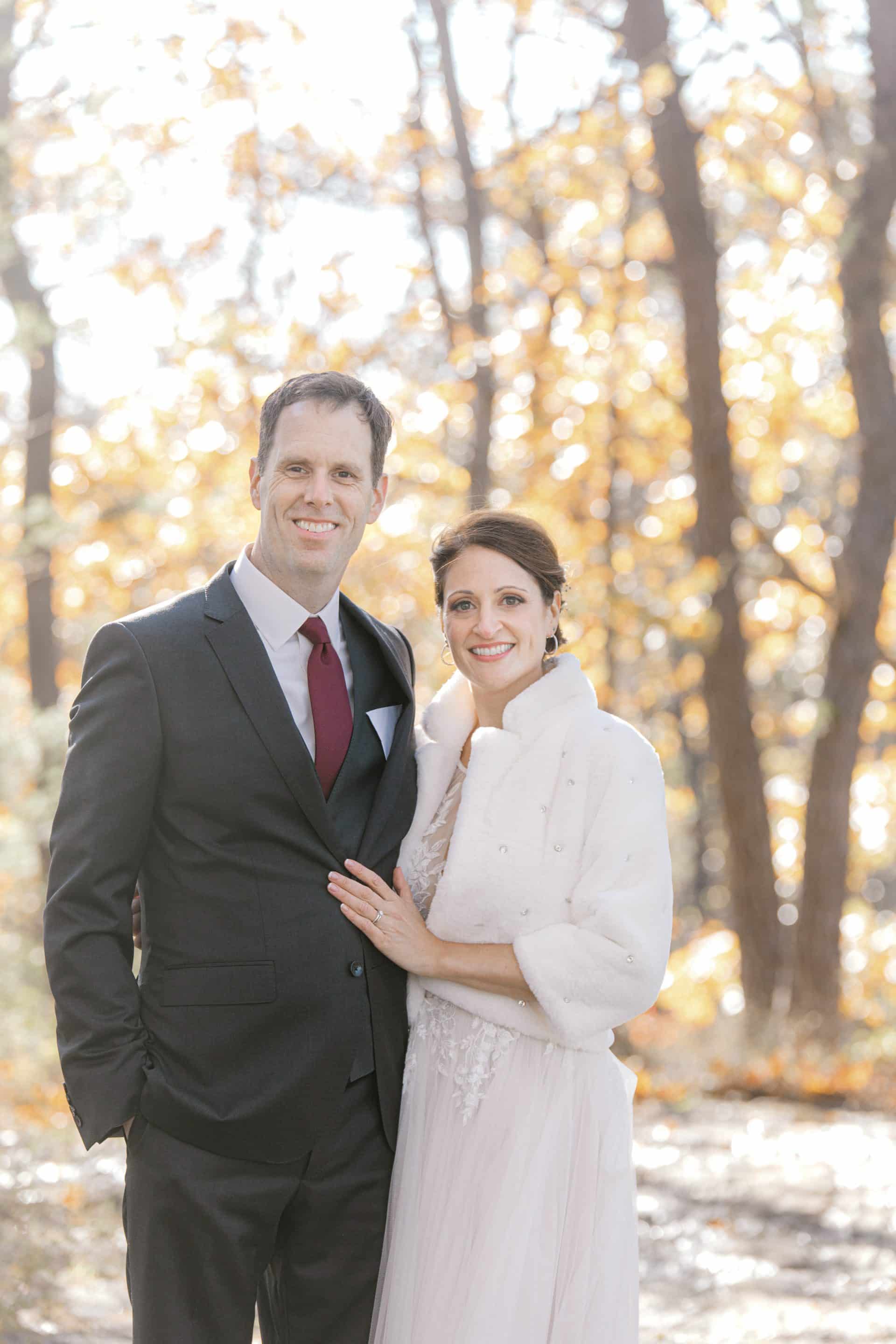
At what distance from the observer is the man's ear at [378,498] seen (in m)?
2.95

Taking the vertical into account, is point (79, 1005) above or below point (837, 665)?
below

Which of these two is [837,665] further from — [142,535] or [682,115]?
[142,535]

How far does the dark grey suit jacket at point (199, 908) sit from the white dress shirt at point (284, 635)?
104 millimetres

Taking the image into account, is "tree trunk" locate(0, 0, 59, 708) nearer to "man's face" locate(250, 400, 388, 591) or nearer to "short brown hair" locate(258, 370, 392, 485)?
"short brown hair" locate(258, 370, 392, 485)

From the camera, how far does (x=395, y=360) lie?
1211 cm

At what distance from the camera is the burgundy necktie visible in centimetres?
272

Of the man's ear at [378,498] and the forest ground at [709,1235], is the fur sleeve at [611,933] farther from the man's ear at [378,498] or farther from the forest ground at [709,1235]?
the forest ground at [709,1235]

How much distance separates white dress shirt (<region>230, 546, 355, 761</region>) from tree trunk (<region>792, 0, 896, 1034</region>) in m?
7.45

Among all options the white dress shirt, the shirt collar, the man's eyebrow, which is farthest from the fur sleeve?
the man's eyebrow

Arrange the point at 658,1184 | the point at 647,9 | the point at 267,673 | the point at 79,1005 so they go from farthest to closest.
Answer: the point at 647,9, the point at 658,1184, the point at 267,673, the point at 79,1005

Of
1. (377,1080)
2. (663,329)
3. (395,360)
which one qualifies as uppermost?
(663,329)

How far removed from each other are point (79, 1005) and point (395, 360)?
1028 centimetres

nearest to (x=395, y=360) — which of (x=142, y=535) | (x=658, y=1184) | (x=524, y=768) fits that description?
A: (x=142, y=535)

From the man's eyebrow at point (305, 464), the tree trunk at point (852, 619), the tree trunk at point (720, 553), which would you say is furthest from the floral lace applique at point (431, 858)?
the tree trunk at point (852, 619)
